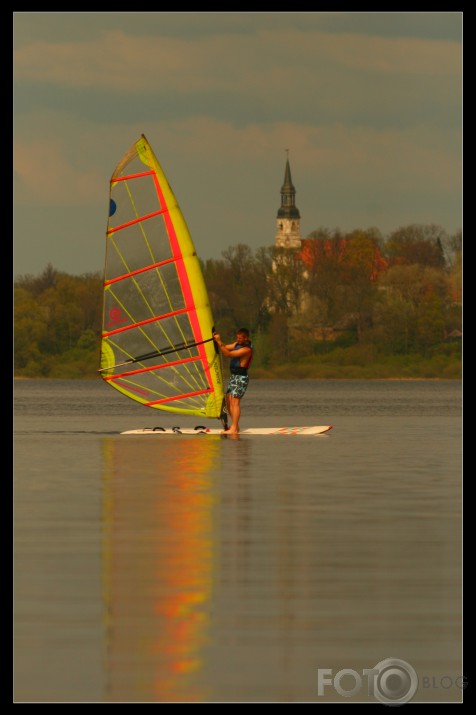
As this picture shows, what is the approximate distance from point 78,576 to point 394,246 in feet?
382

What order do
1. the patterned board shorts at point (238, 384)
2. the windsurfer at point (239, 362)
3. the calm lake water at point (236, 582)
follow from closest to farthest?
the calm lake water at point (236, 582)
the windsurfer at point (239, 362)
the patterned board shorts at point (238, 384)

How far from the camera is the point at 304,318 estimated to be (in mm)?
109625

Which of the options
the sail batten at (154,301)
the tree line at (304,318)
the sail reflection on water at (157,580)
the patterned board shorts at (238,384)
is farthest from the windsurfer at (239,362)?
the tree line at (304,318)

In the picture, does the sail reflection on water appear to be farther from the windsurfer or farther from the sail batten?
the sail batten

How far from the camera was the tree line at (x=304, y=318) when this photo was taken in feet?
357

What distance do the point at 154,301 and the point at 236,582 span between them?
1658cm

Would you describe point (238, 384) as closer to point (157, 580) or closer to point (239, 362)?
point (239, 362)

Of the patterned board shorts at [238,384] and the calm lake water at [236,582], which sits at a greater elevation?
the patterned board shorts at [238,384]

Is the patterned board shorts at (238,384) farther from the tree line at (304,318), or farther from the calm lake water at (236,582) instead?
the tree line at (304,318)

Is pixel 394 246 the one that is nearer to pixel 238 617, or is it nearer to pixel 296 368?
pixel 296 368

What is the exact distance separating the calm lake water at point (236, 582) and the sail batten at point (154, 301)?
256 inches

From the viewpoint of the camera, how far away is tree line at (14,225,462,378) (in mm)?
108812

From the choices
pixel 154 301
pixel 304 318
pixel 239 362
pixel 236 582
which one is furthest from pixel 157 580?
pixel 304 318
